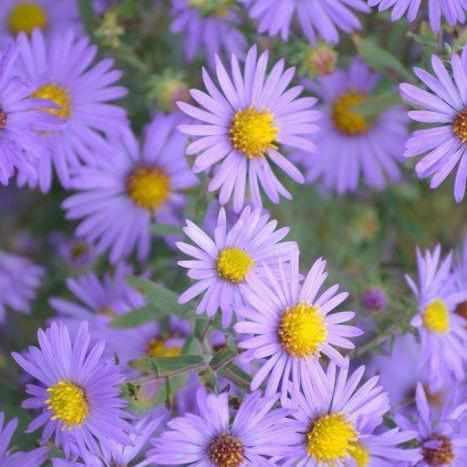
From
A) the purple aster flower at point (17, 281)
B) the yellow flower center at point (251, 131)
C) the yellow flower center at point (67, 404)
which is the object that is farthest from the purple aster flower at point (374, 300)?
the purple aster flower at point (17, 281)

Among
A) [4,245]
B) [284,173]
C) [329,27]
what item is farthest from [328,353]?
[4,245]

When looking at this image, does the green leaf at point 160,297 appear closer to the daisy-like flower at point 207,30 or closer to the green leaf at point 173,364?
the green leaf at point 173,364

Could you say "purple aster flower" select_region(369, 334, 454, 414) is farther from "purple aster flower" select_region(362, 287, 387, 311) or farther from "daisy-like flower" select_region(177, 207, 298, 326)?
"daisy-like flower" select_region(177, 207, 298, 326)

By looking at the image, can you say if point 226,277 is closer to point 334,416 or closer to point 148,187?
point 334,416

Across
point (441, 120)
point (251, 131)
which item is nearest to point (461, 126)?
point (441, 120)

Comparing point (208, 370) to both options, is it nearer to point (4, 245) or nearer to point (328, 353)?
point (328, 353)

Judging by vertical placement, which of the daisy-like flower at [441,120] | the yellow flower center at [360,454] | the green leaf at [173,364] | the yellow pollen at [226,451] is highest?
the daisy-like flower at [441,120]

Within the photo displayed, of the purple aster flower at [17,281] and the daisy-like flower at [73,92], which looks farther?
the purple aster flower at [17,281]
